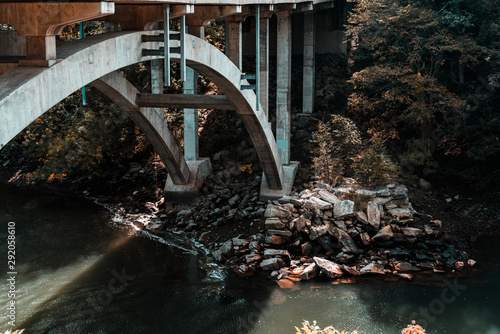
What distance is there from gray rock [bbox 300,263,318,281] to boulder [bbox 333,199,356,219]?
213 centimetres

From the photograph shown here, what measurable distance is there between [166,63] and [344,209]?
27.4 ft

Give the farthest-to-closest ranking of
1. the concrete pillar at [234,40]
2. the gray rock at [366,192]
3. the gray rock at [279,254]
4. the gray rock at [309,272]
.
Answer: the gray rock at [366,192] → the gray rock at [279,254] → the concrete pillar at [234,40] → the gray rock at [309,272]

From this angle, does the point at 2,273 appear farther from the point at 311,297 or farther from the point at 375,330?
the point at 375,330

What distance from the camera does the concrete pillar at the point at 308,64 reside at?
879 inches

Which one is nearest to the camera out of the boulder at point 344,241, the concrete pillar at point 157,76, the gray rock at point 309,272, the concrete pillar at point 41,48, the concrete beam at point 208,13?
the concrete pillar at point 41,48

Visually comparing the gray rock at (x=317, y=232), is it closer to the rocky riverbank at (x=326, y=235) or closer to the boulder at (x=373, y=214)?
the rocky riverbank at (x=326, y=235)

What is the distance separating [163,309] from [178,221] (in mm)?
5665

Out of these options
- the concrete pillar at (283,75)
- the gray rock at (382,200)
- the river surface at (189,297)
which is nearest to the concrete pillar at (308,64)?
the concrete pillar at (283,75)

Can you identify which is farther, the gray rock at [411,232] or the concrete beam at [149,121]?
the gray rock at [411,232]

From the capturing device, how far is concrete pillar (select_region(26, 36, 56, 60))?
266 inches

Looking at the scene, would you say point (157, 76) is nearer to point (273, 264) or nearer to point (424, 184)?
point (273, 264)

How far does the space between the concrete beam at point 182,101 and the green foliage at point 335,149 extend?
4.37 meters

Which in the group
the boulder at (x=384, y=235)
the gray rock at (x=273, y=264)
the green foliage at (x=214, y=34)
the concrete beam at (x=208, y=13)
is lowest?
the gray rock at (x=273, y=264)

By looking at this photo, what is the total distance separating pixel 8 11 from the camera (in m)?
6.87
